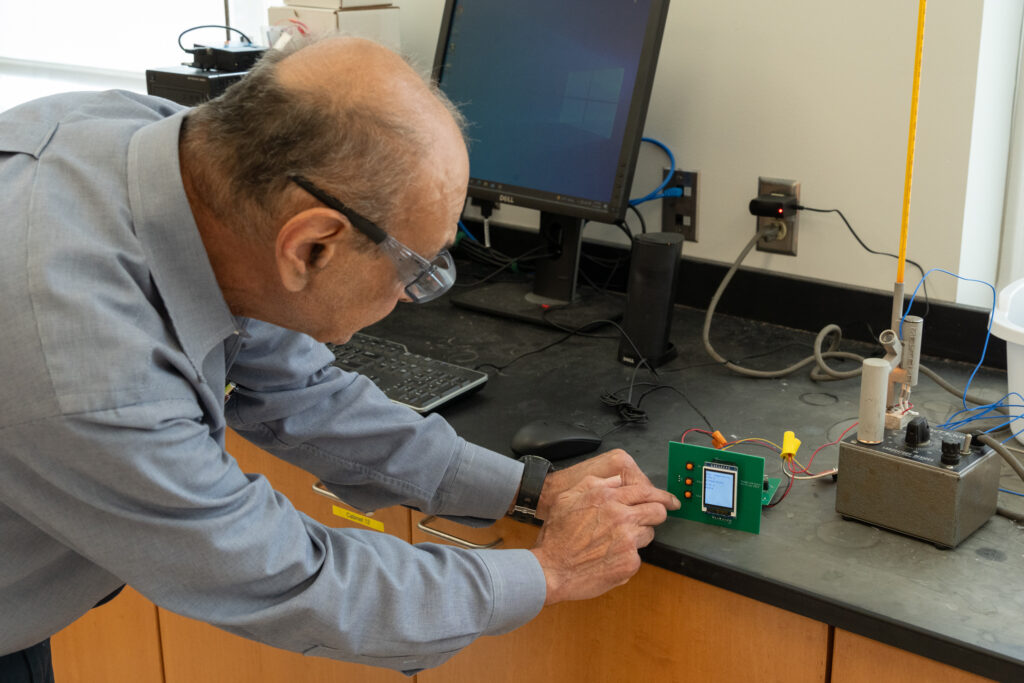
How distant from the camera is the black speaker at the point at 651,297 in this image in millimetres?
1542

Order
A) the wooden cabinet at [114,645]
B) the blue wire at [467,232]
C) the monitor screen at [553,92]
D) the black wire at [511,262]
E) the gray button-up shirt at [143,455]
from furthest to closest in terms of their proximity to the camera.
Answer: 1. the blue wire at [467,232]
2. the black wire at [511,262]
3. the wooden cabinet at [114,645]
4. the monitor screen at [553,92]
5. the gray button-up shirt at [143,455]

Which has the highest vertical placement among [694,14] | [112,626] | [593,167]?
[694,14]

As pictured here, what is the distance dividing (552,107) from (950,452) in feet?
3.18

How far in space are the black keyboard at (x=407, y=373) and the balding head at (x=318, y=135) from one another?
0.51 m

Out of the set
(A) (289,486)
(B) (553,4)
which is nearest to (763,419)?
(A) (289,486)

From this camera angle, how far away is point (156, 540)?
86 cm

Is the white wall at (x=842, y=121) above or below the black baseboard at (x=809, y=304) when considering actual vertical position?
above

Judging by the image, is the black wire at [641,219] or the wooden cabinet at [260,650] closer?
the wooden cabinet at [260,650]

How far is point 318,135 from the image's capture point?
0.87 m

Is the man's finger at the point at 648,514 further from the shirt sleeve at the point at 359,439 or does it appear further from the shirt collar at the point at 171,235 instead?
→ the shirt collar at the point at 171,235

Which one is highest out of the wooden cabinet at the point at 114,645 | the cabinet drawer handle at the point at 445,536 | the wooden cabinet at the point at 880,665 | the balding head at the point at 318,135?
the balding head at the point at 318,135

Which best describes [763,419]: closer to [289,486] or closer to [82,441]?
[289,486]

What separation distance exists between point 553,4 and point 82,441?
121cm

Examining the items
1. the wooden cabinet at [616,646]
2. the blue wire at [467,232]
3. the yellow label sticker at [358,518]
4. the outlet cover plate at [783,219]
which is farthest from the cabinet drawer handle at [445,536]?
the blue wire at [467,232]
